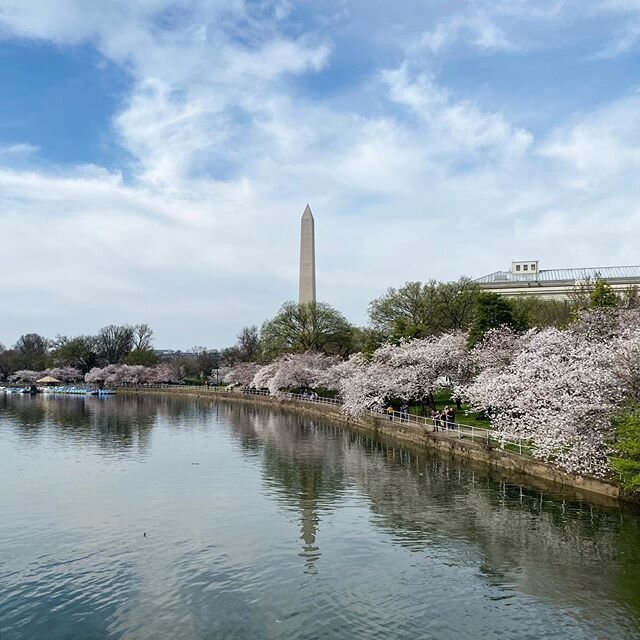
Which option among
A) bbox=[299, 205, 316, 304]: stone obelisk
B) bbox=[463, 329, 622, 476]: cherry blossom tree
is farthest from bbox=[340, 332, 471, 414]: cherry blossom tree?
bbox=[299, 205, 316, 304]: stone obelisk

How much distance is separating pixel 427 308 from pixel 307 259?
20119mm

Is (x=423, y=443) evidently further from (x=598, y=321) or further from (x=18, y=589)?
(x=18, y=589)

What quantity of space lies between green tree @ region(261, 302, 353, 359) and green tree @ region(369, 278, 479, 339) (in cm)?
1266

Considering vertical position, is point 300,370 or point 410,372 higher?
point 300,370

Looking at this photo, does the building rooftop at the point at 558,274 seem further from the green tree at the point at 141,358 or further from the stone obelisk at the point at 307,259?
the green tree at the point at 141,358

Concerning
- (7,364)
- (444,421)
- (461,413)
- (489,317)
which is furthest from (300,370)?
(7,364)

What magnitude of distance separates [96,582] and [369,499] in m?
12.8

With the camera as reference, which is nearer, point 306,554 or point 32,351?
point 306,554

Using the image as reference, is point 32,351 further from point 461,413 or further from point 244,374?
point 461,413

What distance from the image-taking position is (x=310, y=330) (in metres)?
88.4

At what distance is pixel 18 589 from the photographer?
16594mm

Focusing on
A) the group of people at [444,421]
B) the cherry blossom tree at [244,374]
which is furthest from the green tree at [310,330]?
the group of people at [444,421]

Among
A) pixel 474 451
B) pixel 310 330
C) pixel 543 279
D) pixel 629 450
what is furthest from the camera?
pixel 543 279

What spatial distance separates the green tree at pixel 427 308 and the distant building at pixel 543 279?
19.0 metres
